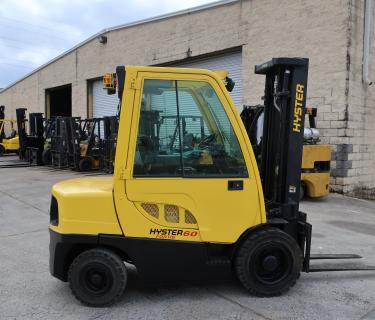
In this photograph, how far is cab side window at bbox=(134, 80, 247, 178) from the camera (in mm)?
3918

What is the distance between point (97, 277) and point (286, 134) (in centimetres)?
225

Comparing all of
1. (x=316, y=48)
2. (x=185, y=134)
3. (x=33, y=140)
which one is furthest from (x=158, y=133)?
(x=33, y=140)

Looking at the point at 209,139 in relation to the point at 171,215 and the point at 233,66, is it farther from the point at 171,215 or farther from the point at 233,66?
the point at 233,66

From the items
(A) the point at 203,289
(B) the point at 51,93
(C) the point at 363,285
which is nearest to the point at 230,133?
(A) the point at 203,289

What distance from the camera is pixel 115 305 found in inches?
160

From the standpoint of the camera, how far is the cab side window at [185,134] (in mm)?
3918

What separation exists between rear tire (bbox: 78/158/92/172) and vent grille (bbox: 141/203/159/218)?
13.2 metres

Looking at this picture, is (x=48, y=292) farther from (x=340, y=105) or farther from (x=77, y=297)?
(x=340, y=105)

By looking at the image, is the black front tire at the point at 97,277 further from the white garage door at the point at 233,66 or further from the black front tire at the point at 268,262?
the white garage door at the point at 233,66

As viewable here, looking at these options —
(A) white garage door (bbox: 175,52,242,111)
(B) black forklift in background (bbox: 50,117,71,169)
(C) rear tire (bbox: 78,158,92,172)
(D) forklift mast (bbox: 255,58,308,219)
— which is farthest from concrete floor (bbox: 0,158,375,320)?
(B) black forklift in background (bbox: 50,117,71,169)

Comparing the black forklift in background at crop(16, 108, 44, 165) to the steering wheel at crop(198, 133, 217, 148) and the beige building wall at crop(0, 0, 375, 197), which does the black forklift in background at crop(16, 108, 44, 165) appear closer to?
the beige building wall at crop(0, 0, 375, 197)

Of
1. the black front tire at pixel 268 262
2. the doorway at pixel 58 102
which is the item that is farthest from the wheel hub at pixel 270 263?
the doorway at pixel 58 102

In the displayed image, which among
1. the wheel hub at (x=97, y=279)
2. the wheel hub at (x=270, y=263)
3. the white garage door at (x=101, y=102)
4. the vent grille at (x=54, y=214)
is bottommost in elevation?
the wheel hub at (x=97, y=279)

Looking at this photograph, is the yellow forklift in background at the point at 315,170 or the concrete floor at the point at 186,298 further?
the yellow forklift in background at the point at 315,170
